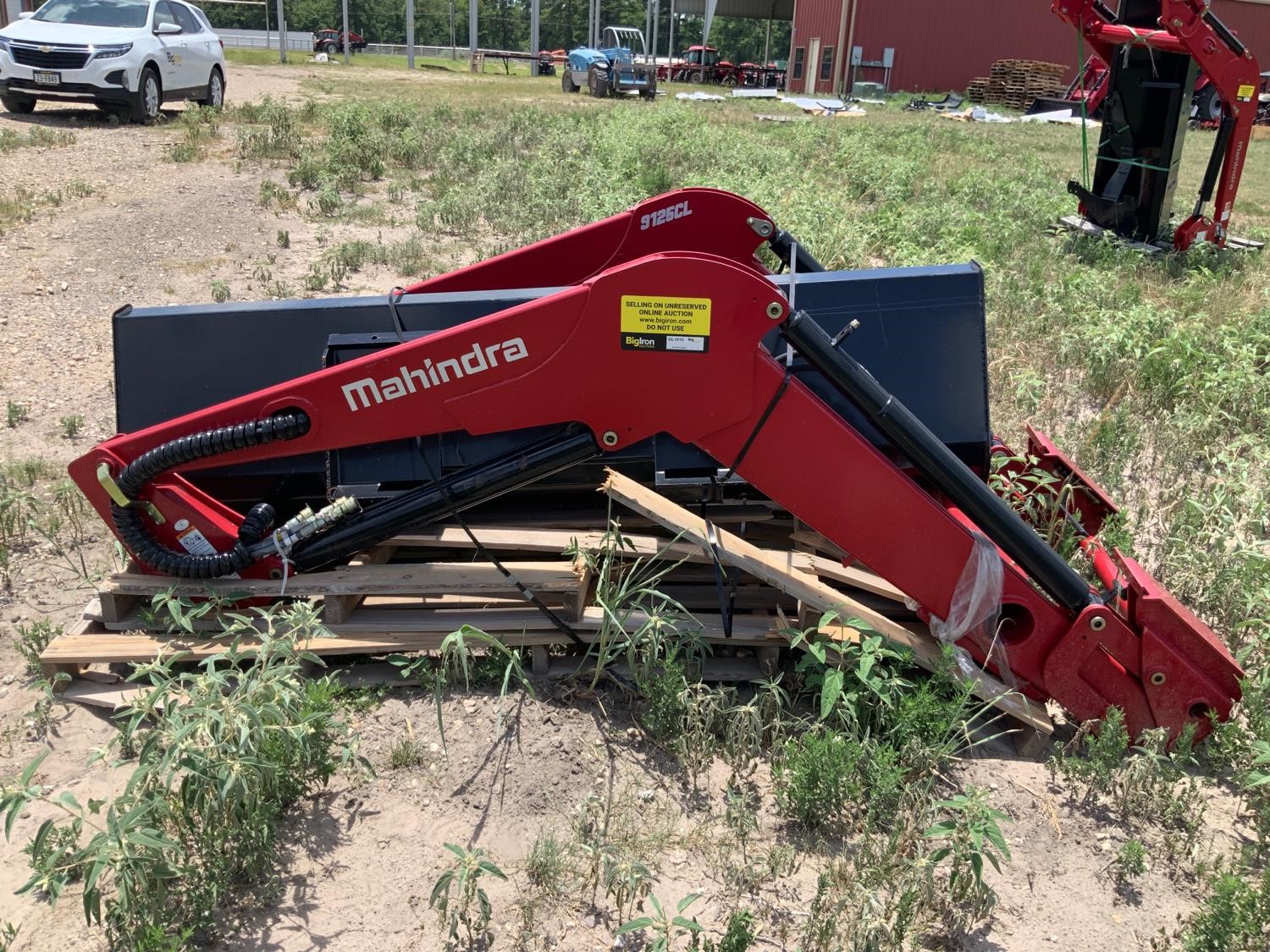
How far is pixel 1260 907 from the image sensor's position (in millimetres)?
2846

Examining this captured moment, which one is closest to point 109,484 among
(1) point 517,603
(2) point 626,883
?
(1) point 517,603

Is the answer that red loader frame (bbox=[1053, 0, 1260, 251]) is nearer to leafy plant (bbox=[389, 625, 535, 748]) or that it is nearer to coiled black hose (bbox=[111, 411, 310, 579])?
leafy plant (bbox=[389, 625, 535, 748])

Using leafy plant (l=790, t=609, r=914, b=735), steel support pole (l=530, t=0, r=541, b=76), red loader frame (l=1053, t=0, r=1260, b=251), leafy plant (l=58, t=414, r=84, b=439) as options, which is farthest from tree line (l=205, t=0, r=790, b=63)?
leafy plant (l=790, t=609, r=914, b=735)

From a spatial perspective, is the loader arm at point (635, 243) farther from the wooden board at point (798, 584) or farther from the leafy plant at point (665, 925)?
the leafy plant at point (665, 925)

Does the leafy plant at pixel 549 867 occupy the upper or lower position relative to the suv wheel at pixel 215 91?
lower

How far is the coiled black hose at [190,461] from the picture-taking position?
137 inches

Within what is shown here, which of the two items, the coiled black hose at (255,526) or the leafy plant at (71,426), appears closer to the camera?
the coiled black hose at (255,526)

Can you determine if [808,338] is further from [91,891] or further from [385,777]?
[91,891]

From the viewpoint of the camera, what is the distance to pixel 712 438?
3.36 metres

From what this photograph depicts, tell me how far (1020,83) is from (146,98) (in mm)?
30577

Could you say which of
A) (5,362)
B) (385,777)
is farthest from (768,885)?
(5,362)

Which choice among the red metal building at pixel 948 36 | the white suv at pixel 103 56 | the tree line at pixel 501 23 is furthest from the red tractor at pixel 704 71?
the white suv at pixel 103 56

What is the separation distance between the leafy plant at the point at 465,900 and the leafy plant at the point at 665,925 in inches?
14.6

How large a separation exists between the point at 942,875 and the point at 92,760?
102 inches
